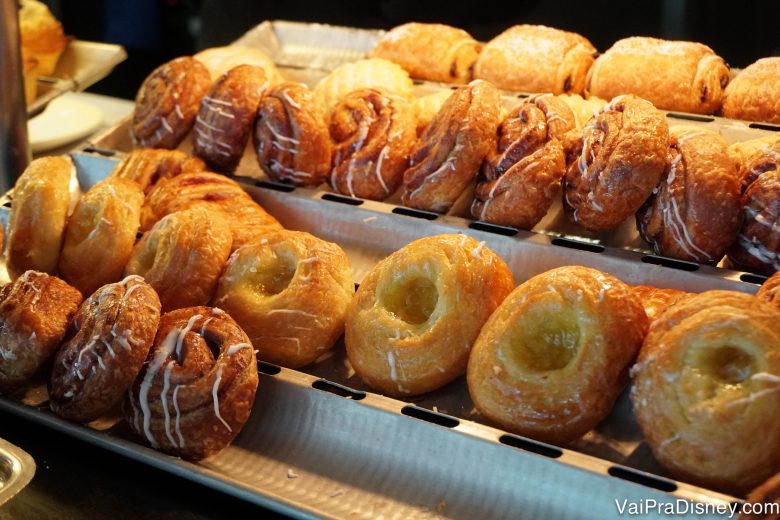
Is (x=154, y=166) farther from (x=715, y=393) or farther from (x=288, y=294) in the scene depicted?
(x=715, y=393)

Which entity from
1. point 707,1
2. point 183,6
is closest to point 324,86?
point 707,1

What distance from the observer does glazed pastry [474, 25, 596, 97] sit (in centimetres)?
323

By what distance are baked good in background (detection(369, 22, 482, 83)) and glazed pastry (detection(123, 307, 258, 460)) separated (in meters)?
1.77

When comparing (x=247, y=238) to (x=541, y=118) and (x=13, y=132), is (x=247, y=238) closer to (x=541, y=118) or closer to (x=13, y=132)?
(x=541, y=118)

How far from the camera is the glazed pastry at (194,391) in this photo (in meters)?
2.06

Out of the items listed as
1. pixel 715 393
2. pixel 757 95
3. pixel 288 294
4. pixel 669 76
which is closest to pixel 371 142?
pixel 288 294

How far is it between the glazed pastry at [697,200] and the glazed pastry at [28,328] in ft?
5.50

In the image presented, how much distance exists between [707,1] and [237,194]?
2.85 m

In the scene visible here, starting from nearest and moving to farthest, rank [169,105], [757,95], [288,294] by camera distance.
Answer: [288,294] → [757,95] → [169,105]

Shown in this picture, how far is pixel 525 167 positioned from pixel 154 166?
1.37 m

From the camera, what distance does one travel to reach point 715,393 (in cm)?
176

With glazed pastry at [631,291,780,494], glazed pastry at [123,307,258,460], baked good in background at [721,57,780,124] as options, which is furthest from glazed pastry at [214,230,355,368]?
baked good in background at [721,57,780,124]

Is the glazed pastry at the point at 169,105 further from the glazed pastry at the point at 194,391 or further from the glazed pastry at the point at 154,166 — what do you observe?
the glazed pastry at the point at 194,391

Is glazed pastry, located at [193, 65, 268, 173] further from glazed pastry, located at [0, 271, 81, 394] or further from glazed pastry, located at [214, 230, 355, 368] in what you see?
glazed pastry, located at [0, 271, 81, 394]
